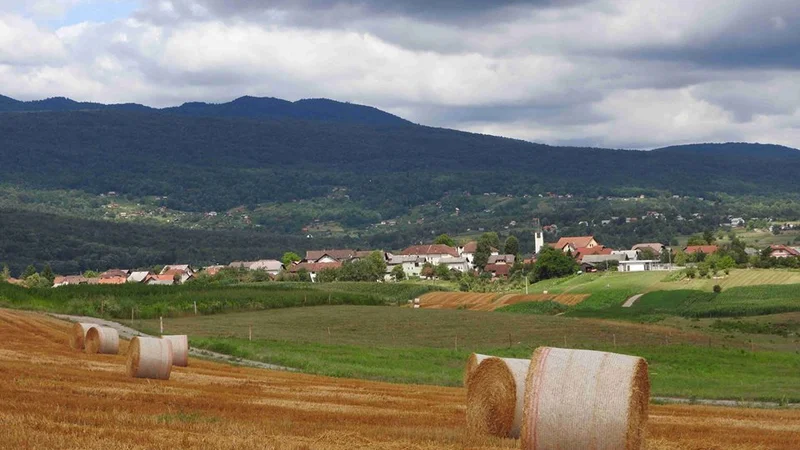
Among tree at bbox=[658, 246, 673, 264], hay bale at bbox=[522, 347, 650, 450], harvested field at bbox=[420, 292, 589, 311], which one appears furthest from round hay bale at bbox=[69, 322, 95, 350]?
tree at bbox=[658, 246, 673, 264]

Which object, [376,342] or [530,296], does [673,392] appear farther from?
[530,296]

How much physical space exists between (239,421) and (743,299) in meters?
81.3

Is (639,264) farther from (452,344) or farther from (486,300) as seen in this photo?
(452,344)

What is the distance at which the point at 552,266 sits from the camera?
14488cm

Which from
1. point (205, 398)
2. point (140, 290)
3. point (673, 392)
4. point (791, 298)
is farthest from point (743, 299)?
point (205, 398)

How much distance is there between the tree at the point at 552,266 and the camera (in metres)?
145

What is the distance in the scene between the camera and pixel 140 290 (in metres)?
98.0

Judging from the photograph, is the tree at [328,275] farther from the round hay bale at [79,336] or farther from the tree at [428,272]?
the round hay bale at [79,336]

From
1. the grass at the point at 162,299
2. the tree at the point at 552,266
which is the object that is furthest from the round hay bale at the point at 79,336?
the tree at the point at 552,266

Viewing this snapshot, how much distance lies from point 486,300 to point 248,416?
8755cm

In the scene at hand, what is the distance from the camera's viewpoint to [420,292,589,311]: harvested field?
105m

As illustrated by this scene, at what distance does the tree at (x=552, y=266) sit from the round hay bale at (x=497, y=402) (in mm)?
122440

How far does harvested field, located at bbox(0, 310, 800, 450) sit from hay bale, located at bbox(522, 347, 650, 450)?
2109 millimetres

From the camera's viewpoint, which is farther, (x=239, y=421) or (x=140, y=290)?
(x=140, y=290)
